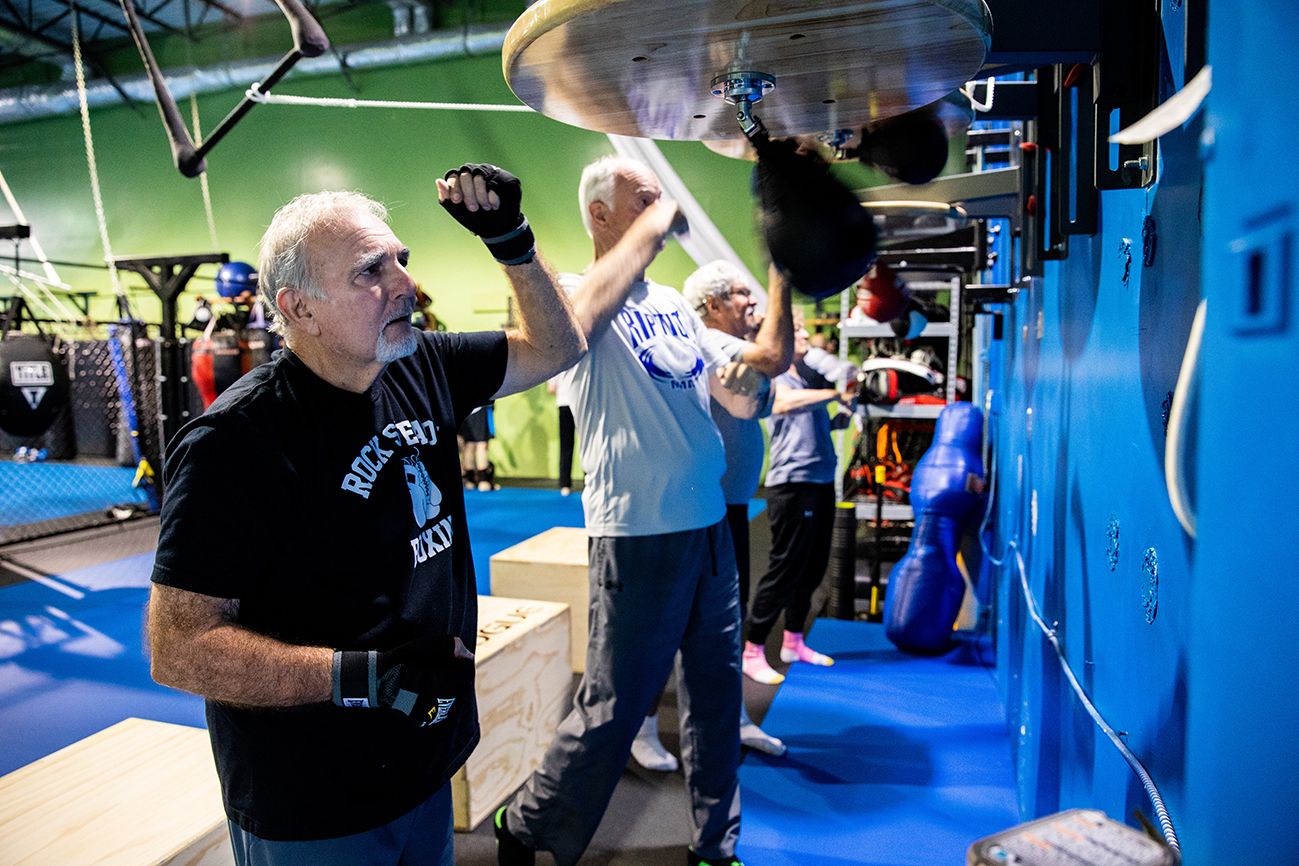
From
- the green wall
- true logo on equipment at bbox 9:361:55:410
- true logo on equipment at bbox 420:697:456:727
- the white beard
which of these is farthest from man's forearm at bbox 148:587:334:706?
the green wall

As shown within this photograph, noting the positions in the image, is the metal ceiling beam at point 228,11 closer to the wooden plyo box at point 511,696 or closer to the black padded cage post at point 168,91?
the black padded cage post at point 168,91

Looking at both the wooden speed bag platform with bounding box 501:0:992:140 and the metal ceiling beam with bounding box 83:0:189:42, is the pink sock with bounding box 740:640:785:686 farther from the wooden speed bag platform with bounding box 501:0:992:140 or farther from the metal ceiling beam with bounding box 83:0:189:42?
the metal ceiling beam with bounding box 83:0:189:42

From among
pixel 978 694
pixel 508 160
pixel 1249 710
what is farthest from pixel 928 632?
pixel 508 160

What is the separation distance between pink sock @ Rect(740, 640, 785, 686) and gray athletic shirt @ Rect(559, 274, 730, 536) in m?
1.68

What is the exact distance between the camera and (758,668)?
3561mm

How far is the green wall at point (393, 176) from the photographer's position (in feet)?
28.8

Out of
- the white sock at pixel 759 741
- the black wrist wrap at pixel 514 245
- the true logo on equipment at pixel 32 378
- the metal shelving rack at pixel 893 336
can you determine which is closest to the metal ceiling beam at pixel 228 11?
the true logo on equipment at pixel 32 378

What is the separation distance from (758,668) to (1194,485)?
300 centimetres

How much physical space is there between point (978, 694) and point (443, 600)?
280 centimetres

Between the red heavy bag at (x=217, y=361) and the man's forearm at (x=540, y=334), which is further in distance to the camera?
the red heavy bag at (x=217, y=361)

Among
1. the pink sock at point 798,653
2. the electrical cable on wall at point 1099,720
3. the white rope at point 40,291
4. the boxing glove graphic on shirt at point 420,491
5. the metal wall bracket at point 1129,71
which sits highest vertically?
the white rope at point 40,291

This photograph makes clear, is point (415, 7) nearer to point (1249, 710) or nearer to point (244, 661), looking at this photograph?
point (244, 661)

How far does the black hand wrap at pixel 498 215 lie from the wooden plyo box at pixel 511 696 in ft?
4.25

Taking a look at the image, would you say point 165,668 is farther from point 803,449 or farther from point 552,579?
point 803,449
